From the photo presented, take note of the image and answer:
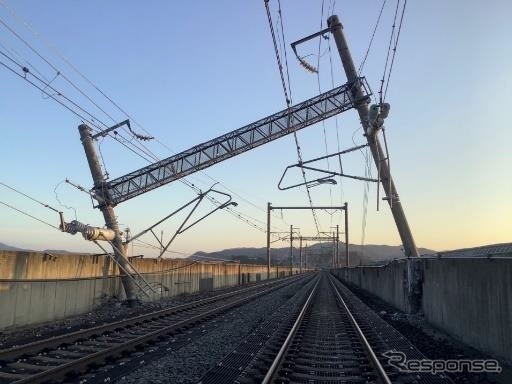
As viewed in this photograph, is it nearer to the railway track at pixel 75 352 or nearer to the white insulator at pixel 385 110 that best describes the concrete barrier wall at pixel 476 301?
the railway track at pixel 75 352

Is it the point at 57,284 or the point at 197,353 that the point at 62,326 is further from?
the point at 197,353

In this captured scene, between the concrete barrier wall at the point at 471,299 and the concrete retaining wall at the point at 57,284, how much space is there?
1278 centimetres

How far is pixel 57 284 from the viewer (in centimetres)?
1892

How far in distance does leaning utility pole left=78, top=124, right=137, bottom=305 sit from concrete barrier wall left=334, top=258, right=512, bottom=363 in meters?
13.9

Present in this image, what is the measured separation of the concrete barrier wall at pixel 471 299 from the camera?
944cm

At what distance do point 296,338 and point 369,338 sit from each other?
194 cm

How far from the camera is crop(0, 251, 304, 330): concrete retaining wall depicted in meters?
15.9

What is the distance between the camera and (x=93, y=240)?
23969 mm

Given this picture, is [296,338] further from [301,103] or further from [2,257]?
[301,103]

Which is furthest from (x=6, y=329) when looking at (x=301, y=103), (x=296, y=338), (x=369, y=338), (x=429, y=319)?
(x=301, y=103)

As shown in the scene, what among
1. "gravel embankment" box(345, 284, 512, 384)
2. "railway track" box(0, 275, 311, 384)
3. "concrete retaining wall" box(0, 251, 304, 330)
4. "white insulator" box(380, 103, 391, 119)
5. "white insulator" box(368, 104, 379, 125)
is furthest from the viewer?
"white insulator" box(368, 104, 379, 125)

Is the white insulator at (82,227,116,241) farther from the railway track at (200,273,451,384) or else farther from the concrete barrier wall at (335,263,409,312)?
the concrete barrier wall at (335,263,409,312)

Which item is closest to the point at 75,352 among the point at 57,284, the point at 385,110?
the point at 57,284

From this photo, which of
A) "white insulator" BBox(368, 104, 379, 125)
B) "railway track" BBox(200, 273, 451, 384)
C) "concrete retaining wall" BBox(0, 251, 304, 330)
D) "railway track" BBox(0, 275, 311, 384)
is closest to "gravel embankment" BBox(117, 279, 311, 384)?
"railway track" BBox(200, 273, 451, 384)
